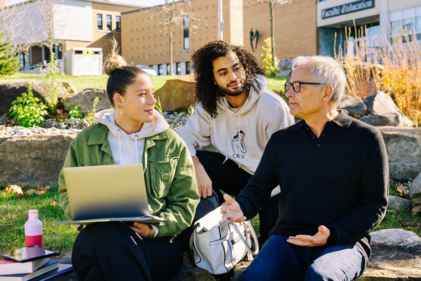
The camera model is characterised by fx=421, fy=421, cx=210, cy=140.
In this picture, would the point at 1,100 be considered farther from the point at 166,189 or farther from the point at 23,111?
the point at 166,189

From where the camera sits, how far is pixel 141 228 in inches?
96.9

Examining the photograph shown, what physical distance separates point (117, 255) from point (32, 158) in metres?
3.85

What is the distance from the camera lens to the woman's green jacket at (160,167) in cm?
262

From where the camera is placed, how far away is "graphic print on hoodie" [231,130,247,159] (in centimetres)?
360

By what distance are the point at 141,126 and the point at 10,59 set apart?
2225 cm

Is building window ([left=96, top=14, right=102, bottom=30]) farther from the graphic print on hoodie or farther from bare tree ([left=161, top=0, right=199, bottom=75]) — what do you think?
the graphic print on hoodie

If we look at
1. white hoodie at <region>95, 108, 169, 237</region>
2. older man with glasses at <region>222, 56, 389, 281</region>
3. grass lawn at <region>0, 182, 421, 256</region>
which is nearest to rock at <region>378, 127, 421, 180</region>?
grass lawn at <region>0, 182, 421, 256</region>

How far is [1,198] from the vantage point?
16.3 feet

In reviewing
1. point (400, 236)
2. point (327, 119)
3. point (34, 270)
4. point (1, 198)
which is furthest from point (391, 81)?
point (34, 270)

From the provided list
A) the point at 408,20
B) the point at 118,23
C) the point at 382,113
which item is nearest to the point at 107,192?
the point at 382,113

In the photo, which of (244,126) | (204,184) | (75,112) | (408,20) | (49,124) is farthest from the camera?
(408,20)

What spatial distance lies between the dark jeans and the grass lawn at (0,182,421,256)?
1.75 metres

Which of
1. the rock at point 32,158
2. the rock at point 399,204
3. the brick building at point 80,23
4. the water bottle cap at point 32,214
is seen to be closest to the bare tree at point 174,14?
the brick building at point 80,23

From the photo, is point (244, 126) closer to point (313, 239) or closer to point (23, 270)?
point (313, 239)
